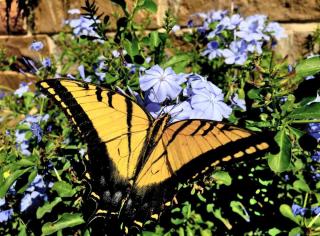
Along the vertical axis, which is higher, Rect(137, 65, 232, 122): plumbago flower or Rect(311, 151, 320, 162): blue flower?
Rect(137, 65, 232, 122): plumbago flower

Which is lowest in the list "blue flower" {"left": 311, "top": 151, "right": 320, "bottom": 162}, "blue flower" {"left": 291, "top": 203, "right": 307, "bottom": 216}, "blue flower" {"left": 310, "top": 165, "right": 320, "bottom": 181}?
"blue flower" {"left": 291, "top": 203, "right": 307, "bottom": 216}

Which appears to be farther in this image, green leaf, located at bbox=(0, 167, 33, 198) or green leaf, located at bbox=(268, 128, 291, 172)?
Result: green leaf, located at bbox=(0, 167, 33, 198)

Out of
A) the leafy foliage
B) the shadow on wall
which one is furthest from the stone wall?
the leafy foliage

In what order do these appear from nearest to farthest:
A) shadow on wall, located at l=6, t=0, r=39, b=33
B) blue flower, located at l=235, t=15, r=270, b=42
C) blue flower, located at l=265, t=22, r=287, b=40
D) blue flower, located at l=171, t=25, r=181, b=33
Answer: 1. blue flower, located at l=235, t=15, r=270, b=42
2. blue flower, located at l=265, t=22, r=287, b=40
3. blue flower, located at l=171, t=25, r=181, b=33
4. shadow on wall, located at l=6, t=0, r=39, b=33

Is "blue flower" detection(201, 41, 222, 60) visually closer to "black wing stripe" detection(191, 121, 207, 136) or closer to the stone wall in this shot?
the stone wall

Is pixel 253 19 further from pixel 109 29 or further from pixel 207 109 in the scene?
pixel 109 29

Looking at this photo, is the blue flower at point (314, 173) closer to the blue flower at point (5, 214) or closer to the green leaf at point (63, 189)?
the green leaf at point (63, 189)

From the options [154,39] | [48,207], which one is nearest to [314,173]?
[154,39]

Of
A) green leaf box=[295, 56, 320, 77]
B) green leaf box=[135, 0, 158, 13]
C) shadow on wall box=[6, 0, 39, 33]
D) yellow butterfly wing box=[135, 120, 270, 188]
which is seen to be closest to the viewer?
yellow butterfly wing box=[135, 120, 270, 188]
